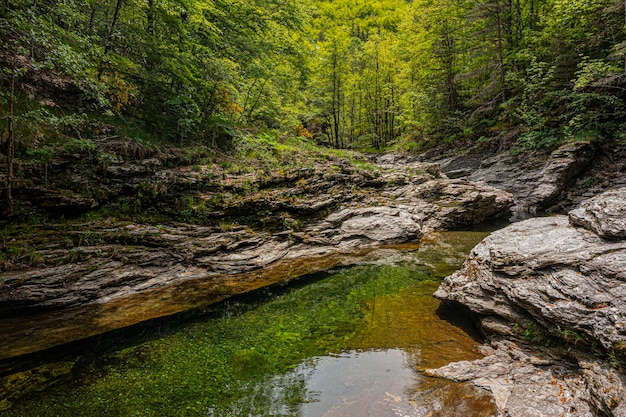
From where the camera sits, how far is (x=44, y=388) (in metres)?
3.82

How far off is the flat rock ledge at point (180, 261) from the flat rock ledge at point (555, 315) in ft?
15.9

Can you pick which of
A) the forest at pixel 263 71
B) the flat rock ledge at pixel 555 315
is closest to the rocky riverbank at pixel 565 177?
the forest at pixel 263 71

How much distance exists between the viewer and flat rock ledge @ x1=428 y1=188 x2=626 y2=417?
3166 millimetres

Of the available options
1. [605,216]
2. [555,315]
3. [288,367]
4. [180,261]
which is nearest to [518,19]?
[605,216]

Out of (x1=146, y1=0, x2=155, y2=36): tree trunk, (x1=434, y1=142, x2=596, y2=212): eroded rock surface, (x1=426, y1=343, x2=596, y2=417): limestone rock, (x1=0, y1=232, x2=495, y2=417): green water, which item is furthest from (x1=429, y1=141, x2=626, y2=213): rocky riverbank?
(x1=146, y1=0, x2=155, y2=36): tree trunk

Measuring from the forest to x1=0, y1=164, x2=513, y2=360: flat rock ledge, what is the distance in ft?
9.05

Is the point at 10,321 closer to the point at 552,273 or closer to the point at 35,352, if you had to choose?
the point at 35,352

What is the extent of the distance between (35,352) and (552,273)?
8160 millimetres

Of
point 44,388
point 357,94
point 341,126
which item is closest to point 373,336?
point 44,388

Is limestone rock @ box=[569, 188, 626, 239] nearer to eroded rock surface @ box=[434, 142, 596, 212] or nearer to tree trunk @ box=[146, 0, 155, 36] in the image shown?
eroded rock surface @ box=[434, 142, 596, 212]

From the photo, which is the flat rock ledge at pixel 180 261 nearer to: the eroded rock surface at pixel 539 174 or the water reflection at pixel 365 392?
the eroded rock surface at pixel 539 174

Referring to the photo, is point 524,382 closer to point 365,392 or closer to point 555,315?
point 555,315

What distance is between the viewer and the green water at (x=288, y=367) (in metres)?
3.51

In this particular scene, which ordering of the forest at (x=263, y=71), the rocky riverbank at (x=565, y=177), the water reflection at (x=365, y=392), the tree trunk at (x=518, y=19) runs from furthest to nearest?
the tree trunk at (x=518, y=19)
the rocky riverbank at (x=565, y=177)
the forest at (x=263, y=71)
the water reflection at (x=365, y=392)
